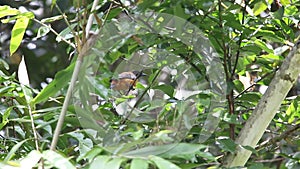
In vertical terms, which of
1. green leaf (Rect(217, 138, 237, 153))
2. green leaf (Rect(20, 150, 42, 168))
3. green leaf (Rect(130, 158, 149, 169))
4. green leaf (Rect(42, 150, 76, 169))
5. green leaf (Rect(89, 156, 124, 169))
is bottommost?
green leaf (Rect(20, 150, 42, 168))

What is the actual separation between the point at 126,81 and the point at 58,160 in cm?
20

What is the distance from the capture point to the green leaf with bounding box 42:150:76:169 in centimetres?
49

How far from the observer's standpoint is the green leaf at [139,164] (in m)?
0.47

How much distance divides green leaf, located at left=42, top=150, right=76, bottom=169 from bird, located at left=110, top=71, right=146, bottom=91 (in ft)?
0.59

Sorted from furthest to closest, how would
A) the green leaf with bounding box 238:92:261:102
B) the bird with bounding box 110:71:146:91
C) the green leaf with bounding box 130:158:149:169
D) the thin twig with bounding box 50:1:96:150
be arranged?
the green leaf with bounding box 238:92:261:102 → the bird with bounding box 110:71:146:91 → the thin twig with bounding box 50:1:96:150 → the green leaf with bounding box 130:158:149:169

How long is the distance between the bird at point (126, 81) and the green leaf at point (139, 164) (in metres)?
0.21

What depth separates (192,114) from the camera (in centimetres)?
65

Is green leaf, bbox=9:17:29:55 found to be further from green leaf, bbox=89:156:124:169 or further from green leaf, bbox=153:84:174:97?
green leaf, bbox=89:156:124:169

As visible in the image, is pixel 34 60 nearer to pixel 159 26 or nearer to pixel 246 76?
pixel 246 76

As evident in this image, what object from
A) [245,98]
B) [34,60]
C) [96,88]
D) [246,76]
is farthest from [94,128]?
[34,60]

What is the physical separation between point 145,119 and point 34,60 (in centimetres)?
96

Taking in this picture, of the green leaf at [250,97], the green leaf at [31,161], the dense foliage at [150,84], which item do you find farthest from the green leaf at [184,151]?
the green leaf at [250,97]

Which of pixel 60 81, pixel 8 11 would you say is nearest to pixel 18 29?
pixel 8 11

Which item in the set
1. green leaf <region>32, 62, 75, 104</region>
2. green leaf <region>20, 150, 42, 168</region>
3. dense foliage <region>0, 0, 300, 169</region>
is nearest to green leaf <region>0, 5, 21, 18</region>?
dense foliage <region>0, 0, 300, 169</region>
